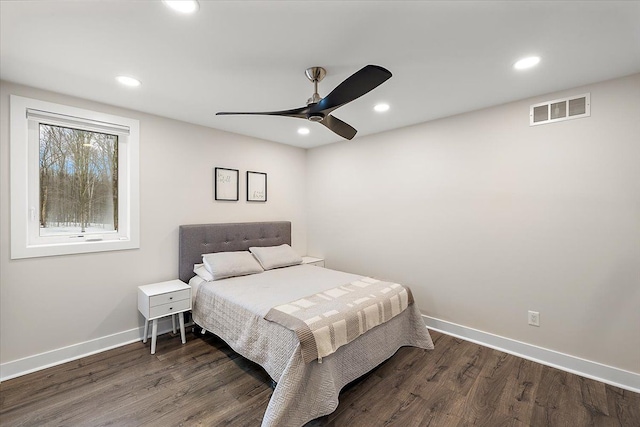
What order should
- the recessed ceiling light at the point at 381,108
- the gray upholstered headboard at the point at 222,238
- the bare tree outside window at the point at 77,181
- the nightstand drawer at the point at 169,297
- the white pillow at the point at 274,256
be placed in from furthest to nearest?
1. the white pillow at the point at 274,256
2. the gray upholstered headboard at the point at 222,238
3. the recessed ceiling light at the point at 381,108
4. the nightstand drawer at the point at 169,297
5. the bare tree outside window at the point at 77,181

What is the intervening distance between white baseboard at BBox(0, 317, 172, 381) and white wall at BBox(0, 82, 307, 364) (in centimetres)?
4

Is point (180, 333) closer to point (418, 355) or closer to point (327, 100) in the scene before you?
point (418, 355)

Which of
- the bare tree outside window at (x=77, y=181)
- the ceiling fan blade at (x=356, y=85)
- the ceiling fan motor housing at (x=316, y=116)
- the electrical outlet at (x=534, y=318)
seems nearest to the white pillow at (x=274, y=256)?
the bare tree outside window at (x=77, y=181)

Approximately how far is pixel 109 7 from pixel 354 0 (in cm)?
128

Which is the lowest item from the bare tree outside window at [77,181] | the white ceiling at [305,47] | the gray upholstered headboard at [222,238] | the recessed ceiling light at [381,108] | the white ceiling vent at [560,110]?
the gray upholstered headboard at [222,238]

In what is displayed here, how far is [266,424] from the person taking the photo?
1.65 metres

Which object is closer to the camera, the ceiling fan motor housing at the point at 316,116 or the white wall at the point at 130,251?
the ceiling fan motor housing at the point at 316,116

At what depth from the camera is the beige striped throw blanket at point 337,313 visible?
73.8 inches

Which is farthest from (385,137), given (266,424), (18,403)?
(18,403)

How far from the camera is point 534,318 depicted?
2627 millimetres

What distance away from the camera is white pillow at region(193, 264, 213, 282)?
119 inches

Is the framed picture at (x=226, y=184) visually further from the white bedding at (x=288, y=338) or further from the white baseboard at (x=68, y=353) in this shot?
the white baseboard at (x=68, y=353)

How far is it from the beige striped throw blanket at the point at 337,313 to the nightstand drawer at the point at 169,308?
1.20 metres

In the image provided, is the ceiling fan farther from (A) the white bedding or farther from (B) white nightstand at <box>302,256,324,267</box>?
(B) white nightstand at <box>302,256,324,267</box>
